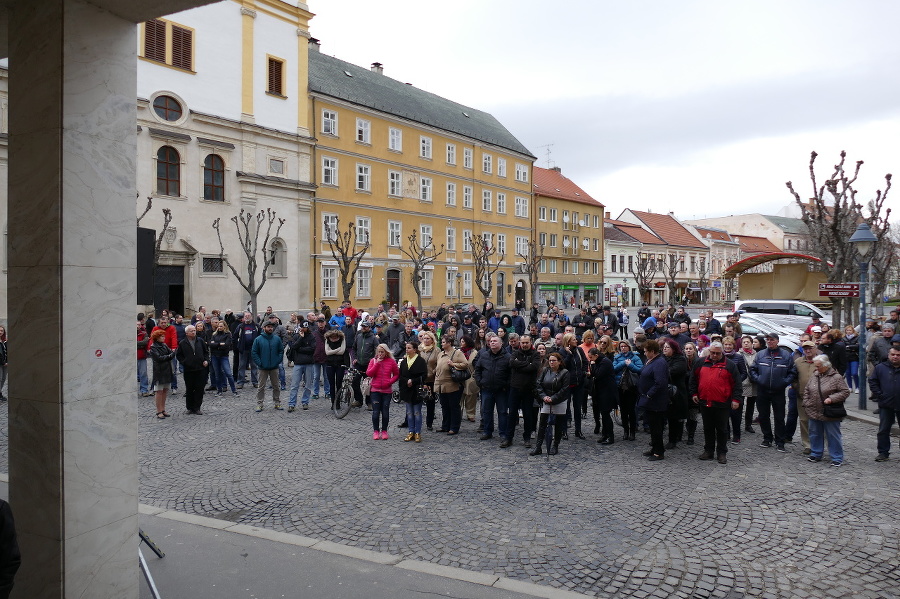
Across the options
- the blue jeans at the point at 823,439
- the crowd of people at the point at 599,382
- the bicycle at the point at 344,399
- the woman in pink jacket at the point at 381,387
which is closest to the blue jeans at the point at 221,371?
the crowd of people at the point at 599,382

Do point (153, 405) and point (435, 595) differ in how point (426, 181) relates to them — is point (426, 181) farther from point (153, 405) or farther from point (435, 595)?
point (435, 595)

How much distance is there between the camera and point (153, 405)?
12.8m

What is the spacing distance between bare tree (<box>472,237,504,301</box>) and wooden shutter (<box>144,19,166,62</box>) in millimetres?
23446

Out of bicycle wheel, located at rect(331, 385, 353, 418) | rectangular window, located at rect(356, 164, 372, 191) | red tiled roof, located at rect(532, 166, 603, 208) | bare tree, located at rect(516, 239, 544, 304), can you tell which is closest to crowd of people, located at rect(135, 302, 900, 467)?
bicycle wheel, located at rect(331, 385, 353, 418)

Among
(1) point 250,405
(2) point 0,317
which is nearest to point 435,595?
(1) point 250,405

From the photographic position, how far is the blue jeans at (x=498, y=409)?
32.1 feet

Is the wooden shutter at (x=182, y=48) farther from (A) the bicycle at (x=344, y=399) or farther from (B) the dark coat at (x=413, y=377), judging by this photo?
(B) the dark coat at (x=413, y=377)

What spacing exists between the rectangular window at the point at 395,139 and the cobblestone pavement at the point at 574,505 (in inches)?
1326

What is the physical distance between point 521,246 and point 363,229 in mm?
18792

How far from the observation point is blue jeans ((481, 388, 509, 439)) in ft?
32.1

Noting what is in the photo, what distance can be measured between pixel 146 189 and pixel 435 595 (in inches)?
1130

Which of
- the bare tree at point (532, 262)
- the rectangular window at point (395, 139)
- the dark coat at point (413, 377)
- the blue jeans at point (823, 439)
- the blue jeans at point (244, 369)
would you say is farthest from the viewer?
the bare tree at point (532, 262)

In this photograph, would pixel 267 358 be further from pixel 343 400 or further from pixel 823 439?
pixel 823 439

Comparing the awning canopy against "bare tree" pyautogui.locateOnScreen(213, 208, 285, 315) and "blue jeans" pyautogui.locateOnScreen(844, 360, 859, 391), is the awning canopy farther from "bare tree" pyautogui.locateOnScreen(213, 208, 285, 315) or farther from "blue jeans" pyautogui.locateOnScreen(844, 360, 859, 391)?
"bare tree" pyautogui.locateOnScreen(213, 208, 285, 315)
